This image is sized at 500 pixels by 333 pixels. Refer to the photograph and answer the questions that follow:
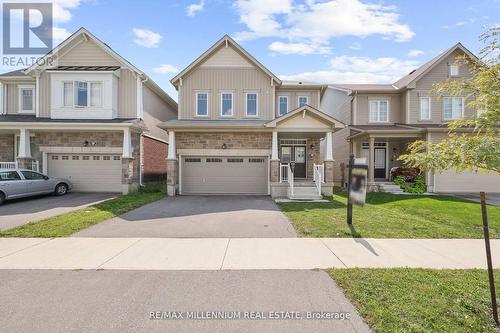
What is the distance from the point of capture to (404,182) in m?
16.6

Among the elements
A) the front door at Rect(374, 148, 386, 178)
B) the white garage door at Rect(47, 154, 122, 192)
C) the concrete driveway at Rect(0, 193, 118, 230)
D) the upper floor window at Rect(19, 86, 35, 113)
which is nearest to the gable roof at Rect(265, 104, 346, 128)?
the front door at Rect(374, 148, 386, 178)

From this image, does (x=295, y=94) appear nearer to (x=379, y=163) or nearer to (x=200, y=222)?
(x=379, y=163)

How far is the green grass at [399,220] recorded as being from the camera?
743 centimetres

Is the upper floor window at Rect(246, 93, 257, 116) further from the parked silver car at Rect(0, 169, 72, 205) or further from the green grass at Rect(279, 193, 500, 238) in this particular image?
the parked silver car at Rect(0, 169, 72, 205)

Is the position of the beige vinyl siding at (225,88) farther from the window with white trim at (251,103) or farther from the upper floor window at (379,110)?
the upper floor window at (379,110)

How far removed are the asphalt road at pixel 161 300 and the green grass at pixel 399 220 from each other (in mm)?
3230

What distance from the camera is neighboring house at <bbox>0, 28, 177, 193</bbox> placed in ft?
49.3

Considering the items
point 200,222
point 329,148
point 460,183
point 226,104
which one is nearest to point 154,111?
point 226,104

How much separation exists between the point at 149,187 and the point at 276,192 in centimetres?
765

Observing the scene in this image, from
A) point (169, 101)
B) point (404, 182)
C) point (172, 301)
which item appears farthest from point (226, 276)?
point (169, 101)

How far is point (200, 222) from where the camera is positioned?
8.81 metres

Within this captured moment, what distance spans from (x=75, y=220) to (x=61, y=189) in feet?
24.2

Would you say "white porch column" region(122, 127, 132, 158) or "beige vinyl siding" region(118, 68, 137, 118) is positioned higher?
"beige vinyl siding" region(118, 68, 137, 118)

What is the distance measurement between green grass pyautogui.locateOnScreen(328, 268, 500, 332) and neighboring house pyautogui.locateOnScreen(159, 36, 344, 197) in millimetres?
9279
